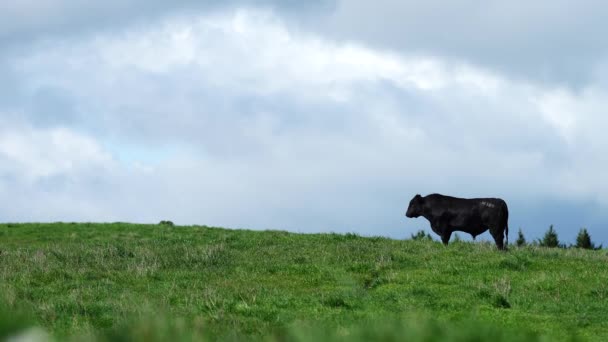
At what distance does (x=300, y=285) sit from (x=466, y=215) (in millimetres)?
12669

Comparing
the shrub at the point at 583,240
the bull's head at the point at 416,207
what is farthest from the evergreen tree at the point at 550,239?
the bull's head at the point at 416,207

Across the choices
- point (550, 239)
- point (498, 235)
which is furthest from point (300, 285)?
point (550, 239)

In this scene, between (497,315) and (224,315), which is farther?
(497,315)

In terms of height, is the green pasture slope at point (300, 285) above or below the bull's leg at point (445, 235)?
below

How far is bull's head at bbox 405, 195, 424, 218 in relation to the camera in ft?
105

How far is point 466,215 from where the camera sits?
3019cm

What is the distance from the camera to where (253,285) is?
18.5m

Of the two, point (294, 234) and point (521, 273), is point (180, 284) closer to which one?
point (521, 273)

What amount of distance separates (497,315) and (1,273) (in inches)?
457

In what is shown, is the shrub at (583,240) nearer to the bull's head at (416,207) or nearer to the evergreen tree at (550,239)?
the evergreen tree at (550,239)

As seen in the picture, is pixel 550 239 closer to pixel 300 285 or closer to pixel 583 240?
pixel 583 240

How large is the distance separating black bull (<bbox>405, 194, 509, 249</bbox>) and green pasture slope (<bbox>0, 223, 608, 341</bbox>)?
1.19m

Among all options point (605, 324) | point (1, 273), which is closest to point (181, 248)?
point (1, 273)

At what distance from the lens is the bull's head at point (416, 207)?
105 ft
